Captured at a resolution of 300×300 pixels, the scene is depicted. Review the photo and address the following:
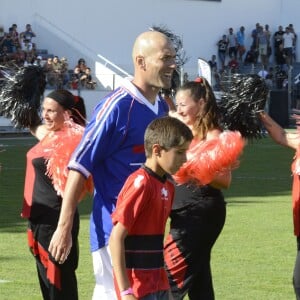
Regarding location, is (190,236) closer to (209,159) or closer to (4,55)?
(209,159)

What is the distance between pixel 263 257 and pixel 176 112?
376 centimetres

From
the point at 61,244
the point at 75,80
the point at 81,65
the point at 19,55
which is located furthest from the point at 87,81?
the point at 61,244

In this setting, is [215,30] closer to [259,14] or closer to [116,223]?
[259,14]

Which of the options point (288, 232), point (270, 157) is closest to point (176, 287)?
point (288, 232)

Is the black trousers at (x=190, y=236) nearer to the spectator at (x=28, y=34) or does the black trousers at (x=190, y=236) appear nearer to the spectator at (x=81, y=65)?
the spectator at (x=81, y=65)

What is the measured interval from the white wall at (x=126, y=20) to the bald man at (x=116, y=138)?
1251 inches

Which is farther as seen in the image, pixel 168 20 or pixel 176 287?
pixel 168 20

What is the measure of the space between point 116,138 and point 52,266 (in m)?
1.60

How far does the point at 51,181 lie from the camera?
246 inches

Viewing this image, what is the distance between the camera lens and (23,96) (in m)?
6.77

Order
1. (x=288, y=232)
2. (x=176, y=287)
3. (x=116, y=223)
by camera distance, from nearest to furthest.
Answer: (x=116, y=223) < (x=176, y=287) < (x=288, y=232)

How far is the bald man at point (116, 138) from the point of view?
4.80 meters

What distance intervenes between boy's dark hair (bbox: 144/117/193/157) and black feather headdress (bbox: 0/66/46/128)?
231cm

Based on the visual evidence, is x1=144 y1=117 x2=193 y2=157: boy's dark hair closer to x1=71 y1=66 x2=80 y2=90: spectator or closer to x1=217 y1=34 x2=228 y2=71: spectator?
x1=71 y1=66 x2=80 y2=90: spectator
